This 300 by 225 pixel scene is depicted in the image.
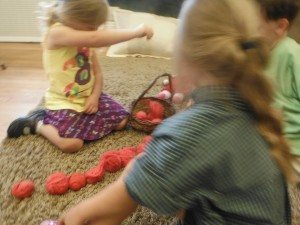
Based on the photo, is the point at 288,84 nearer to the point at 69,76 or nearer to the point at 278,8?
the point at 278,8

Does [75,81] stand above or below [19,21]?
above

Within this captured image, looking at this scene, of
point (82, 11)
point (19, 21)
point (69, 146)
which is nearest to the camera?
point (82, 11)

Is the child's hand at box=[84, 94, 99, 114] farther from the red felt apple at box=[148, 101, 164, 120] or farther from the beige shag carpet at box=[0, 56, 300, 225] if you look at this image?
the red felt apple at box=[148, 101, 164, 120]

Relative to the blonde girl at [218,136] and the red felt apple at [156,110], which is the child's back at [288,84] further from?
the red felt apple at [156,110]

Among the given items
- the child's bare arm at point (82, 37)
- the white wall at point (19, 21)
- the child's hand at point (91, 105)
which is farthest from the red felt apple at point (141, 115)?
the white wall at point (19, 21)

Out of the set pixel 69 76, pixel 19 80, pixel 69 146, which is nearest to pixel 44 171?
pixel 69 146

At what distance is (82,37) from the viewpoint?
134 centimetres

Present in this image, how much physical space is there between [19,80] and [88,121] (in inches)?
42.6

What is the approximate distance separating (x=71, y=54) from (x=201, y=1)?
2.83 feet

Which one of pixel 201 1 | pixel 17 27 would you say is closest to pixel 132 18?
pixel 17 27

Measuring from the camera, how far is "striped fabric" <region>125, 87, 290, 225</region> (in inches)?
26.0

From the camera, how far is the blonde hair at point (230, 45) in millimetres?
653

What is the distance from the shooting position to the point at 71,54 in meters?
1.44

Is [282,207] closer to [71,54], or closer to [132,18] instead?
[71,54]
